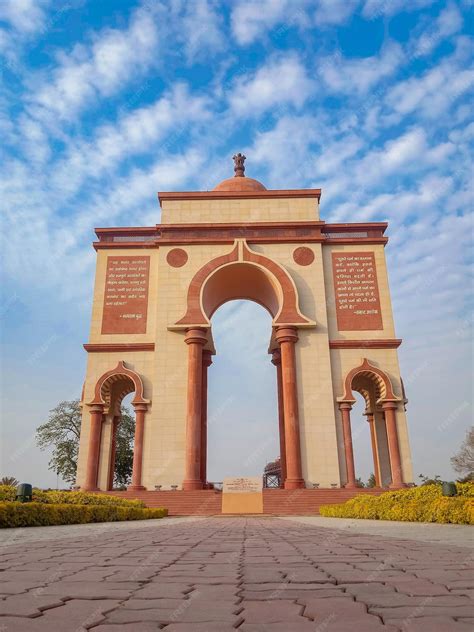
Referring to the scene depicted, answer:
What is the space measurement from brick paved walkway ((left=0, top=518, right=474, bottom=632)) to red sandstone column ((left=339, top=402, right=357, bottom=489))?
Result: 15.9m

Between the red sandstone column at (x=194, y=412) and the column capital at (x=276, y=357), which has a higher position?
the column capital at (x=276, y=357)

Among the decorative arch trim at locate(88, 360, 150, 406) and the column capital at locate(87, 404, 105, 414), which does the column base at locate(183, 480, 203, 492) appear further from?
the column capital at locate(87, 404, 105, 414)

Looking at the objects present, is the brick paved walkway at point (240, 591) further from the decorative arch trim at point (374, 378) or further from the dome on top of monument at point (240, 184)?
the dome on top of monument at point (240, 184)

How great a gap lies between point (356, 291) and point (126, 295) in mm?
10632

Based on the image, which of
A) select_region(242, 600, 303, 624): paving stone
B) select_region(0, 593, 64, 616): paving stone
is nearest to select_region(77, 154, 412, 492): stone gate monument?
select_region(0, 593, 64, 616): paving stone

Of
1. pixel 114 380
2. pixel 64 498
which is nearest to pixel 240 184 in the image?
pixel 114 380

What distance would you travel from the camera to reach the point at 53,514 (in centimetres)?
916

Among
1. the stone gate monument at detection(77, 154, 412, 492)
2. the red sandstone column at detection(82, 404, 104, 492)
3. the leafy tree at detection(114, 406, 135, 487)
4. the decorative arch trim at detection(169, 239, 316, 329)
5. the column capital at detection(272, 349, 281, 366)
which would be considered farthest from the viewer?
the leafy tree at detection(114, 406, 135, 487)

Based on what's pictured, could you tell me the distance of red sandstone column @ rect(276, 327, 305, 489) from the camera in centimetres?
1916

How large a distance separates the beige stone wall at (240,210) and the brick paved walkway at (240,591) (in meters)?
20.7

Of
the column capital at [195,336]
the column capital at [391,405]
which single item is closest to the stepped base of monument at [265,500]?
the column capital at [391,405]

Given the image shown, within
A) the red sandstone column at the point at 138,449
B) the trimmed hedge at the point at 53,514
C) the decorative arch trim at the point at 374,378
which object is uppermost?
the decorative arch trim at the point at 374,378

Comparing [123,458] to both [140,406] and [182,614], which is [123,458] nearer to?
[140,406]

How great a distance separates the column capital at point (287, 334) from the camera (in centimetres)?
2106
